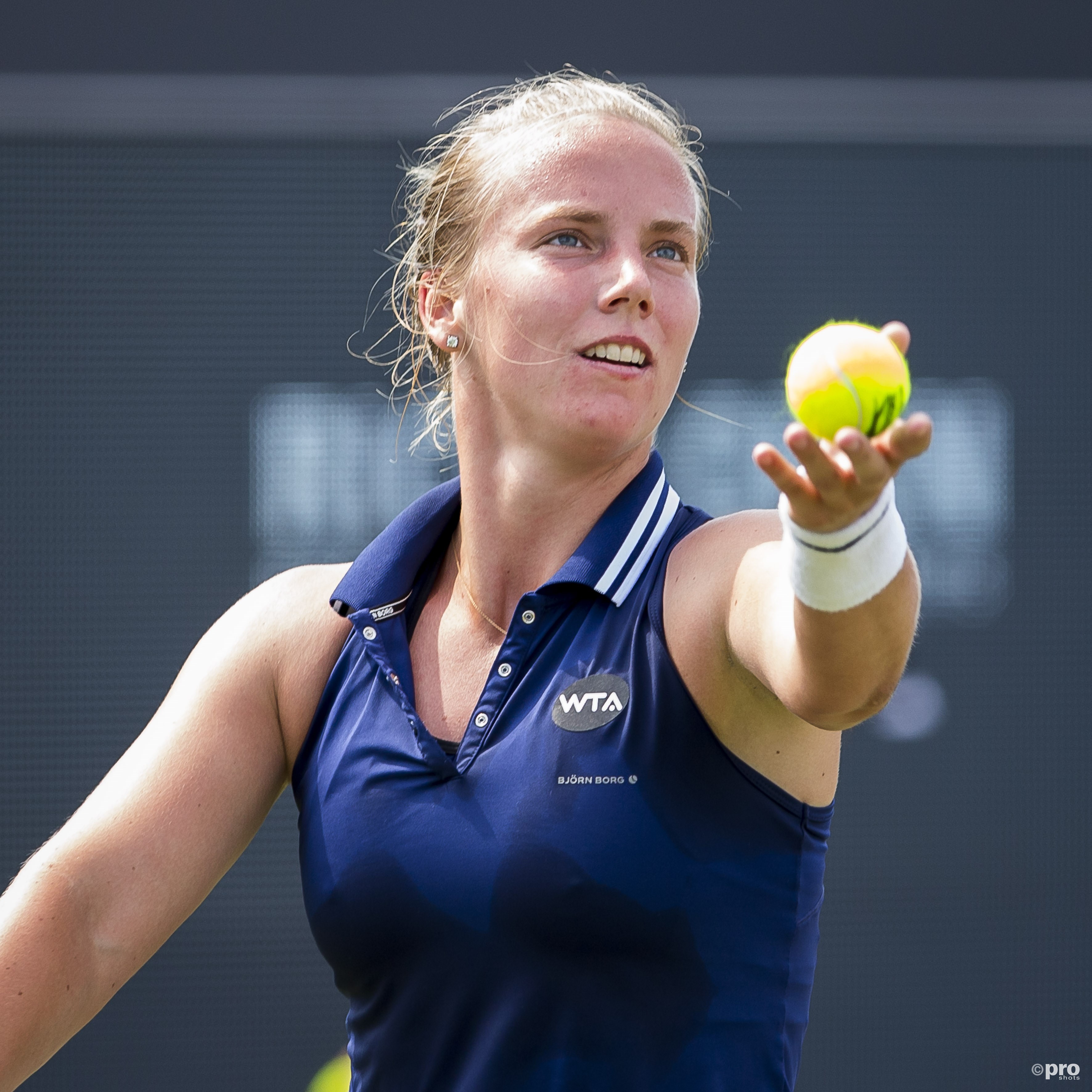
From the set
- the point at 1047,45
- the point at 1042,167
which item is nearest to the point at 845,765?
the point at 1042,167

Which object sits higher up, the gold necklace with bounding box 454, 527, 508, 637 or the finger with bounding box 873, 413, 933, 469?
the finger with bounding box 873, 413, 933, 469

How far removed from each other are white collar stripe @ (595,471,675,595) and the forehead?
278 mm

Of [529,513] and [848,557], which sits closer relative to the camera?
[848,557]

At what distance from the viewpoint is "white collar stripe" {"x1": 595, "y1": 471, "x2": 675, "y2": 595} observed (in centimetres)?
127

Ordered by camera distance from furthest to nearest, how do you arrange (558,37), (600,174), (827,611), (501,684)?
(558,37)
(600,174)
(501,684)
(827,611)

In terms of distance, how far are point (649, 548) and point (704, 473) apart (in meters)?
2.81

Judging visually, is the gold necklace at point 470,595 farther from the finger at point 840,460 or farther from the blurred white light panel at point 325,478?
the blurred white light panel at point 325,478

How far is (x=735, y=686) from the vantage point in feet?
3.82

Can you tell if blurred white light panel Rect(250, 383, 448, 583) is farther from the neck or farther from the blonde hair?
the neck

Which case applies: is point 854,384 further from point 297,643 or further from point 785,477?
point 297,643

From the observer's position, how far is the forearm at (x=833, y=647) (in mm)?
968

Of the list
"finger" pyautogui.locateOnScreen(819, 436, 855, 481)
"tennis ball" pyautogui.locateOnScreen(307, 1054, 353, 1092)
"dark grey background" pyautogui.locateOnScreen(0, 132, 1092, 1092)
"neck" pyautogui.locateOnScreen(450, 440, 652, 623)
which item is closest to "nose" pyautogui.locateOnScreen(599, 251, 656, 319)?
"neck" pyautogui.locateOnScreen(450, 440, 652, 623)

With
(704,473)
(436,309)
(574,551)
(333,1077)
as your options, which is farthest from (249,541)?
(574,551)

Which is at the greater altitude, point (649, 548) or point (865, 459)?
point (865, 459)
